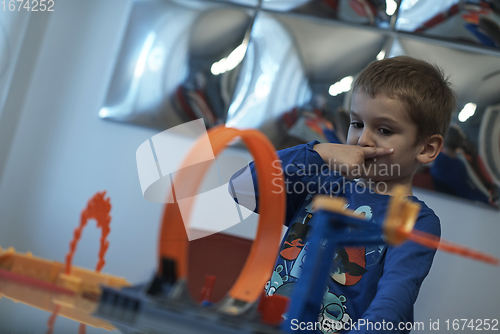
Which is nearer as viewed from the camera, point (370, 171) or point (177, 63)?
point (370, 171)

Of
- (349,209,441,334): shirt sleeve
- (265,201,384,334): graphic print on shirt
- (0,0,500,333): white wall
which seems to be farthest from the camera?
(0,0,500,333): white wall

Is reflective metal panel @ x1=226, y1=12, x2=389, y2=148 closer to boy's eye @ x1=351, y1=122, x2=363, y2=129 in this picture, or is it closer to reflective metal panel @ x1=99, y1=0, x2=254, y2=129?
reflective metal panel @ x1=99, y1=0, x2=254, y2=129

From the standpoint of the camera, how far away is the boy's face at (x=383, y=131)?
69 cm

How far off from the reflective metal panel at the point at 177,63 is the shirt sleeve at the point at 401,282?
89cm

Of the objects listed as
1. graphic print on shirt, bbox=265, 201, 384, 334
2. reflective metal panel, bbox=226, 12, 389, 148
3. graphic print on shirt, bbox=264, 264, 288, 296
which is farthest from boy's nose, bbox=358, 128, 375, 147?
reflective metal panel, bbox=226, 12, 389, 148

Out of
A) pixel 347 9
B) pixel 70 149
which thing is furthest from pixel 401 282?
pixel 70 149

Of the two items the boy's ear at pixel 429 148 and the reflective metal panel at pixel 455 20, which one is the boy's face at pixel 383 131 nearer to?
the boy's ear at pixel 429 148

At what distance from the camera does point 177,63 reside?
1.44 meters

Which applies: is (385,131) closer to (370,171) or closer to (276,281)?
(370,171)

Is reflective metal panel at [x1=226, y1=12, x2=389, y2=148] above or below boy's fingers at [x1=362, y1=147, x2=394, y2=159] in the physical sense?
above

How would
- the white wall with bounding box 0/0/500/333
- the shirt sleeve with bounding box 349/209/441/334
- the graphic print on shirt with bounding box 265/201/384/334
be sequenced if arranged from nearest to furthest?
1. the shirt sleeve with bounding box 349/209/441/334
2. the graphic print on shirt with bounding box 265/201/384/334
3. the white wall with bounding box 0/0/500/333

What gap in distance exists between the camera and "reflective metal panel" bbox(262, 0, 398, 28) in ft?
4.43

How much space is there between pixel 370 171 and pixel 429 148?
12cm

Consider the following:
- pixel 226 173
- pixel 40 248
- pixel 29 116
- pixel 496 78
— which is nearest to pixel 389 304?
pixel 226 173
